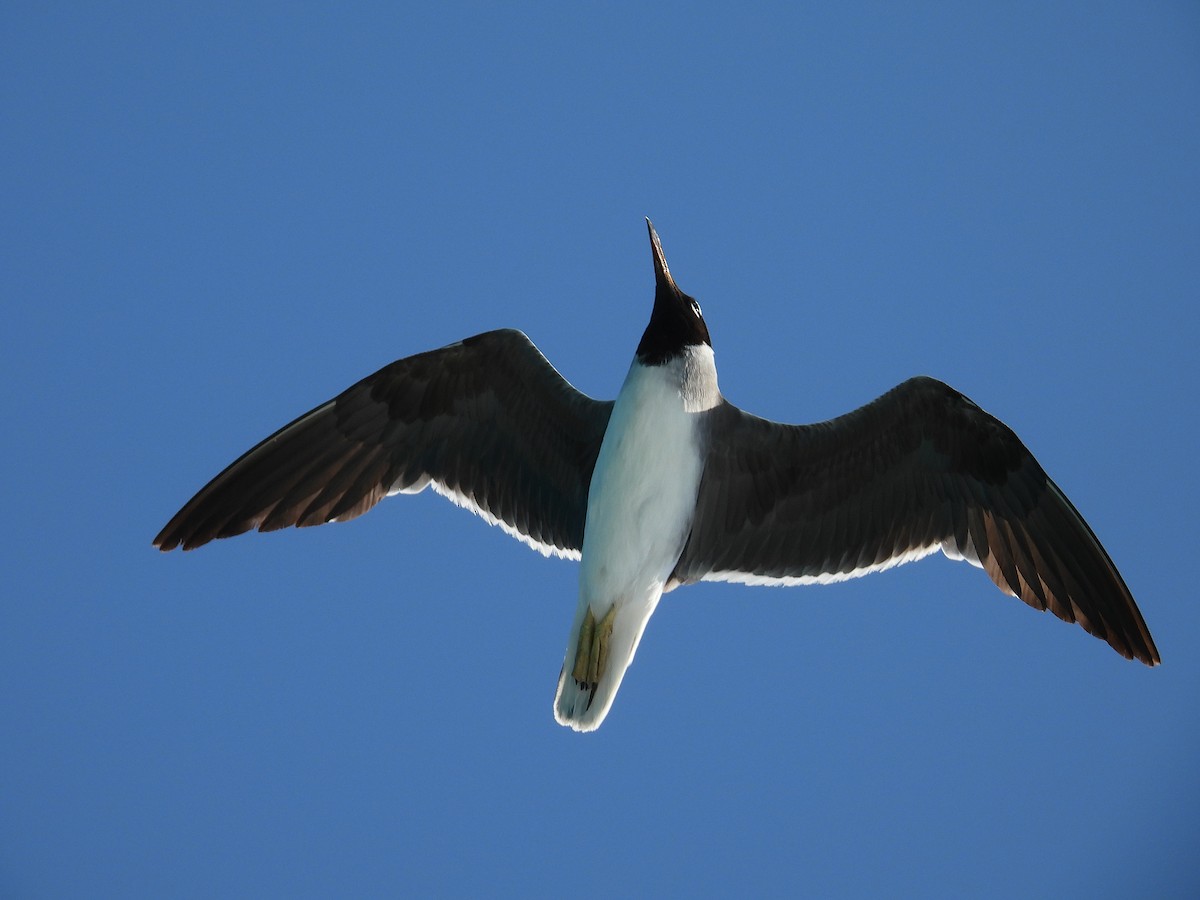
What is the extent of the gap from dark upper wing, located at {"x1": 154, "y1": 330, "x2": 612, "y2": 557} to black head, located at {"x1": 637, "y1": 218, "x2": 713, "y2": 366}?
0.44 m

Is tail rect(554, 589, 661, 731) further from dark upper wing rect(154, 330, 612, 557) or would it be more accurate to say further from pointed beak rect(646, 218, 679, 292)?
pointed beak rect(646, 218, 679, 292)

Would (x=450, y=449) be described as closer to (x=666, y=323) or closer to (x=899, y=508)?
(x=666, y=323)

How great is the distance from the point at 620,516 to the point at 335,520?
168 centimetres

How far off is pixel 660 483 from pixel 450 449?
4.39ft

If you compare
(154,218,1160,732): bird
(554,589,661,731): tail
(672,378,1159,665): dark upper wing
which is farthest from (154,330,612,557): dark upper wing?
(672,378,1159,665): dark upper wing

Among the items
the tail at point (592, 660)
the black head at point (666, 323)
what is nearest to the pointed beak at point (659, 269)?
the black head at point (666, 323)

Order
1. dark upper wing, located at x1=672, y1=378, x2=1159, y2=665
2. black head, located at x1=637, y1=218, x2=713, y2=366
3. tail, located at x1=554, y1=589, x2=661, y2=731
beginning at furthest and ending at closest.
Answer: black head, located at x1=637, y1=218, x2=713, y2=366
dark upper wing, located at x1=672, y1=378, x2=1159, y2=665
tail, located at x1=554, y1=589, x2=661, y2=731

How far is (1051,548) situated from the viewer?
703 centimetres

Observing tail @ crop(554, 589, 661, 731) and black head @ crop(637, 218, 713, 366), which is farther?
black head @ crop(637, 218, 713, 366)

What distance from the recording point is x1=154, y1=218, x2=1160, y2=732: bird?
6.90 meters

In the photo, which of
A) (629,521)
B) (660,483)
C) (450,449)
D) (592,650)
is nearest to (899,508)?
(660,483)

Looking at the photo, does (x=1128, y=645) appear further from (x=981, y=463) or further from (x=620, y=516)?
(x=620, y=516)

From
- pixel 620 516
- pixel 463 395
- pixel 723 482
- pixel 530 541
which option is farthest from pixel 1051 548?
pixel 463 395

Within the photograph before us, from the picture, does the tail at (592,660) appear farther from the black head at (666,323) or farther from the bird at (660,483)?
the black head at (666,323)
